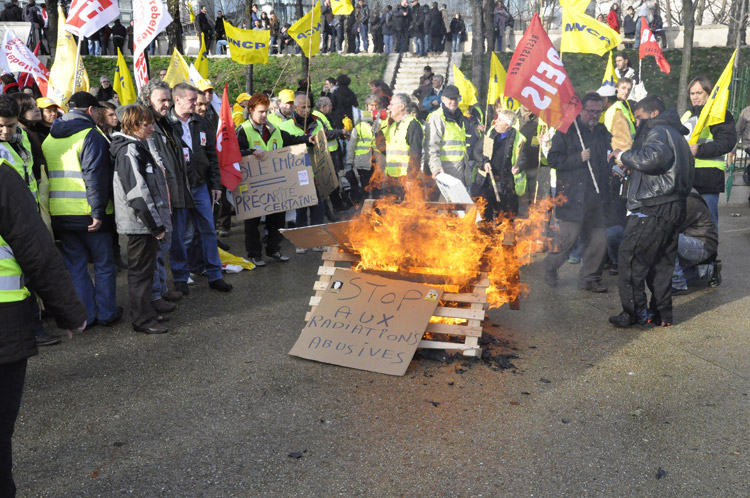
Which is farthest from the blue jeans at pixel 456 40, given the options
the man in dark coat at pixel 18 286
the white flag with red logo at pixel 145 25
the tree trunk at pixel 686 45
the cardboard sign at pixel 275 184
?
the man in dark coat at pixel 18 286

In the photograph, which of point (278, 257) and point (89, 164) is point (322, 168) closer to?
point (278, 257)

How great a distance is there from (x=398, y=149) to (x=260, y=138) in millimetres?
2056

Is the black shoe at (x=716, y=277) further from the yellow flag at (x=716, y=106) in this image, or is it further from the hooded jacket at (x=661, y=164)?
the hooded jacket at (x=661, y=164)

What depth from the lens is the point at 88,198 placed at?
6148 millimetres

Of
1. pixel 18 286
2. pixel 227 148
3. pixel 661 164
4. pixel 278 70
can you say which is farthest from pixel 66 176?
pixel 278 70

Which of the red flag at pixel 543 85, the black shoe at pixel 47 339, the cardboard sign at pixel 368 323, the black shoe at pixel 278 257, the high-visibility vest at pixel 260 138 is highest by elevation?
the red flag at pixel 543 85

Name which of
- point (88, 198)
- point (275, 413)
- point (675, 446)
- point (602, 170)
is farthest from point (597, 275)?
point (88, 198)

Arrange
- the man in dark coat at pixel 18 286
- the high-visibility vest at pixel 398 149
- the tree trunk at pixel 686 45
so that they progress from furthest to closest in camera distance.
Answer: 1. the tree trunk at pixel 686 45
2. the high-visibility vest at pixel 398 149
3. the man in dark coat at pixel 18 286

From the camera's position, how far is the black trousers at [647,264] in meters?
6.25

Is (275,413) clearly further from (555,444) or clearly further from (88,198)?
(88,198)

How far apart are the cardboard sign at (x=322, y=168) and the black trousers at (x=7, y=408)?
272 inches

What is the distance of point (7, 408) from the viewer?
9.55ft

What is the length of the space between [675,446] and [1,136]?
4.49 metres

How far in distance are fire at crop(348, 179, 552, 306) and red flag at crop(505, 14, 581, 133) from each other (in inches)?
66.2
